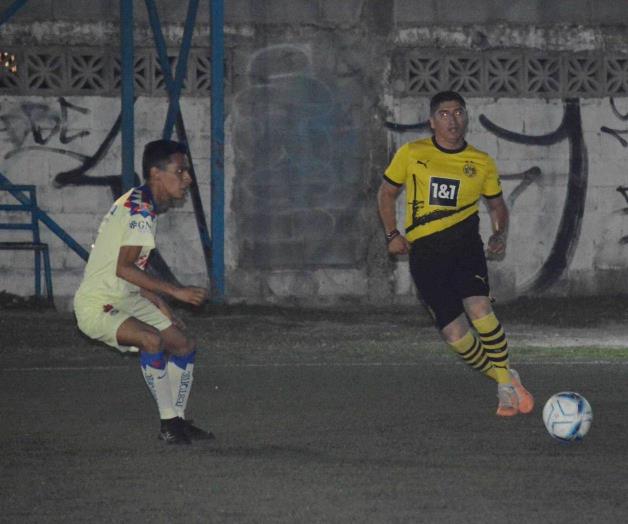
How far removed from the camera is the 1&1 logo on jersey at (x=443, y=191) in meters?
9.28

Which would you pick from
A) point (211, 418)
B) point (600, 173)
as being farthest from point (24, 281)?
point (211, 418)

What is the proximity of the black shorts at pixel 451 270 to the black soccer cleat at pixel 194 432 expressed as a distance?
1.80 m

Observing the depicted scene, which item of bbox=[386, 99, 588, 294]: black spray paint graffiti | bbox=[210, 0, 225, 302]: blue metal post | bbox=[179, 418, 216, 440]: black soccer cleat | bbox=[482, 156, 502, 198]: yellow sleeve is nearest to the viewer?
bbox=[179, 418, 216, 440]: black soccer cleat

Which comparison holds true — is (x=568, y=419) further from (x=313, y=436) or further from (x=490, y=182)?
(x=490, y=182)

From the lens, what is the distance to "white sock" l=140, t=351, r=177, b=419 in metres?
8.14

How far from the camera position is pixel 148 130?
16250 millimetres

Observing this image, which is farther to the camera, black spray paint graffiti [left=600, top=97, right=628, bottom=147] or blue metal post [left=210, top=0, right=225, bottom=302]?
black spray paint graffiti [left=600, top=97, right=628, bottom=147]

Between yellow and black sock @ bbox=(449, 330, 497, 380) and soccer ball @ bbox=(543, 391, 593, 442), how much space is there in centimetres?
124

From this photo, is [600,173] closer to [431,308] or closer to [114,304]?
[431,308]

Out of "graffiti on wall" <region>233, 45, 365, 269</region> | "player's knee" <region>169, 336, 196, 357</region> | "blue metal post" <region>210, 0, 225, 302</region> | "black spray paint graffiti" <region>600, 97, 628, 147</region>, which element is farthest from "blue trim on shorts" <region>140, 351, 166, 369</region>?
"black spray paint graffiti" <region>600, 97, 628, 147</region>

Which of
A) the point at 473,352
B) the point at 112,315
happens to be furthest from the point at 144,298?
the point at 473,352

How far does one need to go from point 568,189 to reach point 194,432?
946 cm

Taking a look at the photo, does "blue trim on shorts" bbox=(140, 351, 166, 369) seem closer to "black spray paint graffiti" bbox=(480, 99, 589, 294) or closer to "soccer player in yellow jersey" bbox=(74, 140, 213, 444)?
"soccer player in yellow jersey" bbox=(74, 140, 213, 444)

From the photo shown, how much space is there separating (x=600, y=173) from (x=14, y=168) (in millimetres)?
6371
